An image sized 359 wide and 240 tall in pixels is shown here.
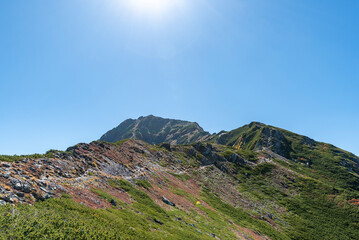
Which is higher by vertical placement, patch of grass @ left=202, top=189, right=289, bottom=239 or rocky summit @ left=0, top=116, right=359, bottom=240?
rocky summit @ left=0, top=116, right=359, bottom=240

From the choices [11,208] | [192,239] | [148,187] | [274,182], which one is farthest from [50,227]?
[274,182]

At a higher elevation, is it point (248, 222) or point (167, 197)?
point (167, 197)

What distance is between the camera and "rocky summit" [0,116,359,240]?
49.8ft

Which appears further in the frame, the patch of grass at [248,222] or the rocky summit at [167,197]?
the patch of grass at [248,222]

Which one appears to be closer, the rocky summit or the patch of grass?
the rocky summit

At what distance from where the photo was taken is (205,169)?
81.6 metres

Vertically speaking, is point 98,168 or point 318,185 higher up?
point 318,185

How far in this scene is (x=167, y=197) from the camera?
3950 cm

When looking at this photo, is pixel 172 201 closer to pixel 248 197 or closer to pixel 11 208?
pixel 11 208

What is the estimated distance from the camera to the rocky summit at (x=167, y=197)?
15164 mm

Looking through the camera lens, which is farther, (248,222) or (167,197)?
(248,222)

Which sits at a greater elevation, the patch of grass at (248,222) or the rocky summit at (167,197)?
the rocky summit at (167,197)

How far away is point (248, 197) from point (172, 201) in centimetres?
3981

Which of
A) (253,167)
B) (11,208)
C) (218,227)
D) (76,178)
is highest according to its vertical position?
(253,167)
